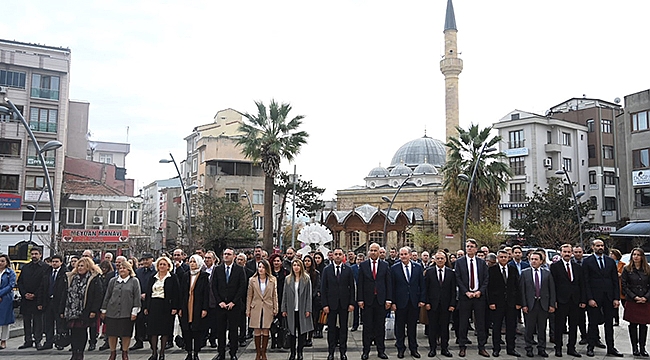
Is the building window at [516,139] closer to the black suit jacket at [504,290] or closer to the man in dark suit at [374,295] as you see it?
the black suit jacket at [504,290]

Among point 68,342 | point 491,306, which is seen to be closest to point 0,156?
point 68,342

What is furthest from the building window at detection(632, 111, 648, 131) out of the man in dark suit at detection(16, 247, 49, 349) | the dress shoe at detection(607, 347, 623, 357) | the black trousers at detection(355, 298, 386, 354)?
the man in dark suit at detection(16, 247, 49, 349)

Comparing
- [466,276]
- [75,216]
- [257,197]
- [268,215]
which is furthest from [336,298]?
[75,216]

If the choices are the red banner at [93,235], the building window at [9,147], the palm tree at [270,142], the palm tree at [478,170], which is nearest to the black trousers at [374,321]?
the palm tree at [270,142]

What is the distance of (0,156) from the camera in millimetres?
38062

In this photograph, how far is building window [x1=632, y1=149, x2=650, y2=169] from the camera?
112ft

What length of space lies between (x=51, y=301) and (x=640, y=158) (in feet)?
116

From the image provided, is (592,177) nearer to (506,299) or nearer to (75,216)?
(75,216)

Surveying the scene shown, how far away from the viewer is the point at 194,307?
870 cm

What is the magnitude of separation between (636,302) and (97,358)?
909 centimetres

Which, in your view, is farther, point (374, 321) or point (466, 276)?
point (466, 276)

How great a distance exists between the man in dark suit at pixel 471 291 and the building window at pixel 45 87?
38.4 metres

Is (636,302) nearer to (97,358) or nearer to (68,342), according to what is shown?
(97,358)

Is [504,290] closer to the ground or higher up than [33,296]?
higher up
